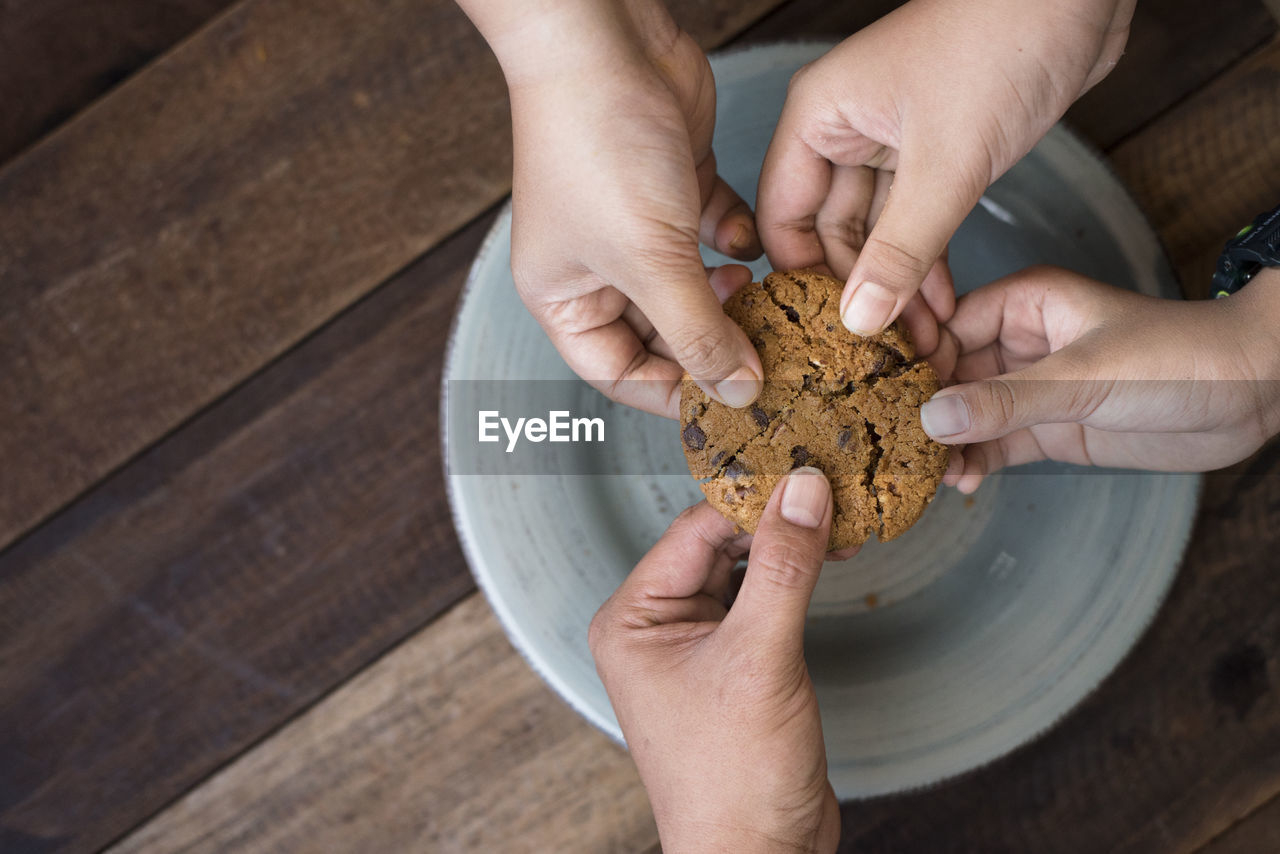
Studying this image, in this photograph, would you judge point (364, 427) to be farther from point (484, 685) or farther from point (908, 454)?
point (908, 454)

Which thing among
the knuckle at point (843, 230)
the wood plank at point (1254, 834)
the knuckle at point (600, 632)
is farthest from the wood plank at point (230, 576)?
the wood plank at point (1254, 834)

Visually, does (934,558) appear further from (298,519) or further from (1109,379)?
(298,519)

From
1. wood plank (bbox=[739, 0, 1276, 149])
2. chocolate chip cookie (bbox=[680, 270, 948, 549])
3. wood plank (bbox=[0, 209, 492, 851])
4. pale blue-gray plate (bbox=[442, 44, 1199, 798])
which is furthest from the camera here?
wood plank (bbox=[0, 209, 492, 851])

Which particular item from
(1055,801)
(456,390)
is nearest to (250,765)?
(456,390)

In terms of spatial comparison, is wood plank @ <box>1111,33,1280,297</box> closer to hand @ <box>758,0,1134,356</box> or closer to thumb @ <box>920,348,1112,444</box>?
hand @ <box>758,0,1134,356</box>

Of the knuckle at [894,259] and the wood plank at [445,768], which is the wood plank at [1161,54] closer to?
the knuckle at [894,259]

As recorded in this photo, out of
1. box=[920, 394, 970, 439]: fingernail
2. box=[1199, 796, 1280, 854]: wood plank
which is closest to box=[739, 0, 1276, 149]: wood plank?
box=[920, 394, 970, 439]: fingernail

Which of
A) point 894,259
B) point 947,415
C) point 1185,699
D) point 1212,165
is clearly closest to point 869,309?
point 894,259
